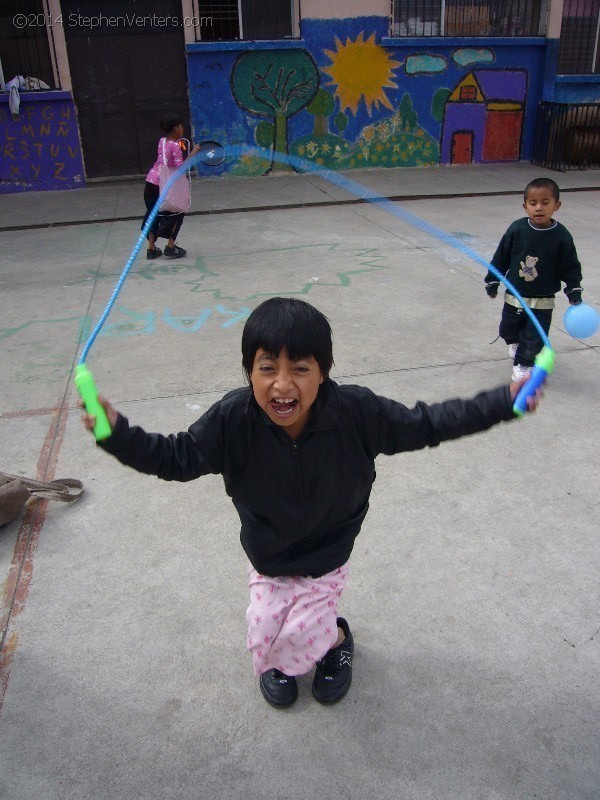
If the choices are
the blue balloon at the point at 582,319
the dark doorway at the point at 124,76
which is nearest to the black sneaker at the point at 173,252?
the blue balloon at the point at 582,319

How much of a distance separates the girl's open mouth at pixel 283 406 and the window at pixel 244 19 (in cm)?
1044

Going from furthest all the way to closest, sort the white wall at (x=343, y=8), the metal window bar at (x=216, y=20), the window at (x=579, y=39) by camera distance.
Result: the window at (x=579, y=39)
the white wall at (x=343, y=8)
the metal window bar at (x=216, y=20)

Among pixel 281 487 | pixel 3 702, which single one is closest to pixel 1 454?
pixel 3 702

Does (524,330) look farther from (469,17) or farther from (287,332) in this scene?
(469,17)

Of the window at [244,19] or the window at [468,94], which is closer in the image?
the window at [244,19]

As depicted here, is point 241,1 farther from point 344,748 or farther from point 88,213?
point 344,748

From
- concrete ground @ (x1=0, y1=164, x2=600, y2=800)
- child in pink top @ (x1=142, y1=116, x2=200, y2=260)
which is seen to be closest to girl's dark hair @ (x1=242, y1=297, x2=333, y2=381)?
concrete ground @ (x1=0, y1=164, x2=600, y2=800)

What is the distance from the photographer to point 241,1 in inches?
412

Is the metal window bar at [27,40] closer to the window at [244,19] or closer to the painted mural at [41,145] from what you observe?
the painted mural at [41,145]

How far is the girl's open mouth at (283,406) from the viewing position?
5.27 ft

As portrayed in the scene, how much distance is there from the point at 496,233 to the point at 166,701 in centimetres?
642

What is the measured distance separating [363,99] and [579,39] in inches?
154

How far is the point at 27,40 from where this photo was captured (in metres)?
9.95

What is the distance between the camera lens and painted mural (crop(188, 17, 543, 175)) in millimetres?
10773
